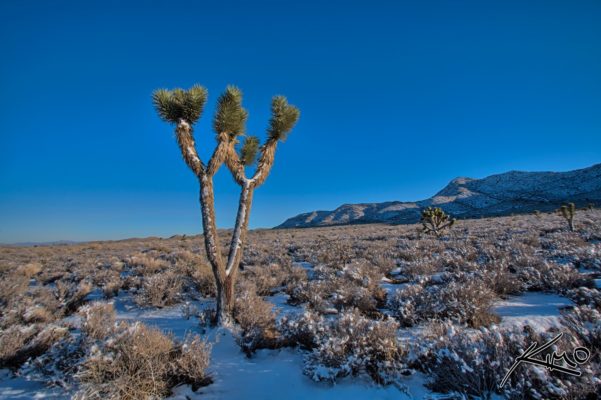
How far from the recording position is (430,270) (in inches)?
342

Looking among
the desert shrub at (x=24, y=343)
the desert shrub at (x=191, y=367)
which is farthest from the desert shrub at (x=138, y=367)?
the desert shrub at (x=24, y=343)

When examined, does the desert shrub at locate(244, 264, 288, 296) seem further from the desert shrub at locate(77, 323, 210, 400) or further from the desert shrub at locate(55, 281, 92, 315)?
the desert shrub at locate(55, 281, 92, 315)

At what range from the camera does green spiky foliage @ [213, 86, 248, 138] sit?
22.6 feet

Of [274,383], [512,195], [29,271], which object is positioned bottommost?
[274,383]

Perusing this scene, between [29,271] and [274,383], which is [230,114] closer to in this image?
[274,383]

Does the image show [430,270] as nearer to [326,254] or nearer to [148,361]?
[326,254]

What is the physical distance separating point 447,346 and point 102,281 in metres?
10.8

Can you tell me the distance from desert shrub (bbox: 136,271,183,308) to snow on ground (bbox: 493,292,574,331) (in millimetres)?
7451

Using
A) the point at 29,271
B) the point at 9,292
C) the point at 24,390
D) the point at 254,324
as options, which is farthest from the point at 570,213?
the point at 29,271

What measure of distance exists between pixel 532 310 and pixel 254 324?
555 cm

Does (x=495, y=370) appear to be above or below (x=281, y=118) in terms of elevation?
below

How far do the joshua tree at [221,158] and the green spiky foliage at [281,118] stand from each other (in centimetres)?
3

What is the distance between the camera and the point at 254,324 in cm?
511

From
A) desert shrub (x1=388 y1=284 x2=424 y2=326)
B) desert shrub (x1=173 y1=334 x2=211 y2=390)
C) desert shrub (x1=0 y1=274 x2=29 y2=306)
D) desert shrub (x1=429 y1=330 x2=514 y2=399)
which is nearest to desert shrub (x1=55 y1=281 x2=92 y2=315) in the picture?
desert shrub (x1=0 y1=274 x2=29 y2=306)
